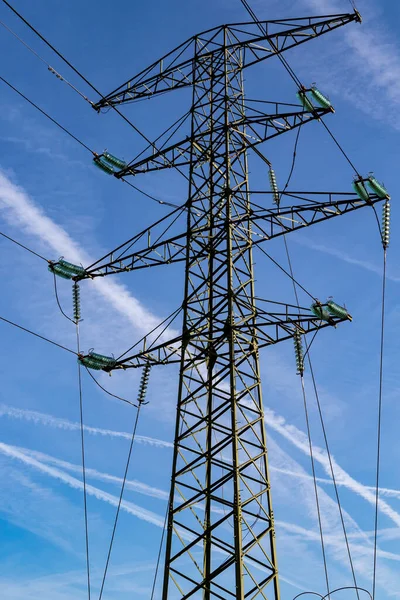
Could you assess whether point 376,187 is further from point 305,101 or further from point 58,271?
point 58,271

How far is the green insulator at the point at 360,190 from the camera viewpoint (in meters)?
19.7

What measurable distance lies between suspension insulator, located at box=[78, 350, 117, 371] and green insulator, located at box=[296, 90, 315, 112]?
10491mm

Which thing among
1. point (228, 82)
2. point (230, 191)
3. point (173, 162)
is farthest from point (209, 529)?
point (228, 82)

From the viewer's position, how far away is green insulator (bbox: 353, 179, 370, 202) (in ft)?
64.6

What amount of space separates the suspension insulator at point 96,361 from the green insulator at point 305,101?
34.4 ft

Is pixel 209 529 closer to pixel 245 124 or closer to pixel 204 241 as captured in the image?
pixel 204 241

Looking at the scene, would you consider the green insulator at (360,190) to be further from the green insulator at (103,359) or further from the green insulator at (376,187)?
the green insulator at (103,359)

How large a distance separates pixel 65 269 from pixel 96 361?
396 cm

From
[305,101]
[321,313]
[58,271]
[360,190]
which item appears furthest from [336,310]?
[58,271]

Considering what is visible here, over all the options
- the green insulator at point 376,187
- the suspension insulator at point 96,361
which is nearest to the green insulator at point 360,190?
the green insulator at point 376,187

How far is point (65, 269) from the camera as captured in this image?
24.2 meters

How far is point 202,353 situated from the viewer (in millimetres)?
19703

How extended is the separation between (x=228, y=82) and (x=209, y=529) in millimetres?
15600

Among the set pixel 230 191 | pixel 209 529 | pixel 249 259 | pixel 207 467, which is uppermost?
pixel 230 191
